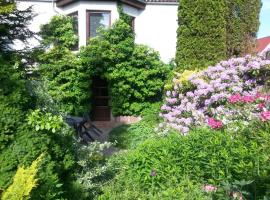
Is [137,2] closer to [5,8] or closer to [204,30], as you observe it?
[204,30]

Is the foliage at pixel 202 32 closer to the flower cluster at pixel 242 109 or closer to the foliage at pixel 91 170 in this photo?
the flower cluster at pixel 242 109

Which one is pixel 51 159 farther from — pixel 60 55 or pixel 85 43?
pixel 85 43

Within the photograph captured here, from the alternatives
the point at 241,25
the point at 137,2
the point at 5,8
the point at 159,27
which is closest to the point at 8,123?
the point at 5,8

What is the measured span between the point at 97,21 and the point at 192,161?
40.4ft

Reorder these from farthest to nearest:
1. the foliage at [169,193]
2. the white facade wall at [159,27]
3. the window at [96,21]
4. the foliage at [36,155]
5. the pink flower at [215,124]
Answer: the white facade wall at [159,27] < the window at [96,21] < the pink flower at [215,124] < the foliage at [169,193] < the foliage at [36,155]

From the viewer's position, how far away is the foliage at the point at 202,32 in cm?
1466

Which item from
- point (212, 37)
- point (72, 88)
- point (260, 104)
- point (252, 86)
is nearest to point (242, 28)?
point (212, 37)

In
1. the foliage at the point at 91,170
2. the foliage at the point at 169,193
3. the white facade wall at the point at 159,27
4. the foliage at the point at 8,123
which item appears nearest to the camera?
the foliage at the point at 8,123

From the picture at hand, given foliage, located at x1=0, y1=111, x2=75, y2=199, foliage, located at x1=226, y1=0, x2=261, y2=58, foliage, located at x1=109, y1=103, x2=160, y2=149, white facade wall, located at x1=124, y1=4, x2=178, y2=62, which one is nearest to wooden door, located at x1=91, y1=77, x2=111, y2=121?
foliage, located at x1=109, y1=103, x2=160, y2=149

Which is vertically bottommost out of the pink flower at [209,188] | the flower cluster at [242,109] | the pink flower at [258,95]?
the pink flower at [209,188]

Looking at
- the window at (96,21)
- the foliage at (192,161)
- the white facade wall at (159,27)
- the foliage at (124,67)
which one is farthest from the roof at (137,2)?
the foliage at (192,161)

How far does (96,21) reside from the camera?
17156 mm

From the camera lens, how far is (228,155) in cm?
545

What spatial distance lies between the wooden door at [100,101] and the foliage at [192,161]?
1075cm
